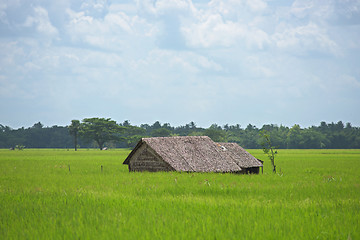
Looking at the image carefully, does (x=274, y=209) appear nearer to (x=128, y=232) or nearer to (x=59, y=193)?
(x=128, y=232)

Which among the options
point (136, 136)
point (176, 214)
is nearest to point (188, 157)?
point (176, 214)

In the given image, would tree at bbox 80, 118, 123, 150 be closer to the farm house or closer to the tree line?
the tree line

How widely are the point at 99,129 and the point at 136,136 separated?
30.1ft

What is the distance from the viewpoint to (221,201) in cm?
1048

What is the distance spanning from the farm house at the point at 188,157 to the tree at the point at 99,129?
65549 mm

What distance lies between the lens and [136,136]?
82688 mm

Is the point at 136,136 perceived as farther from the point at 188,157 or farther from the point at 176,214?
the point at 176,214

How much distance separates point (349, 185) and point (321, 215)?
6.43 metres

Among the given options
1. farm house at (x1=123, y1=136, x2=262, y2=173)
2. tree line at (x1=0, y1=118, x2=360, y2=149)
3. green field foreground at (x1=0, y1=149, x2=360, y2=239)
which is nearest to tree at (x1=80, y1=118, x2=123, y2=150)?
tree line at (x1=0, y1=118, x2=360, y2=149)

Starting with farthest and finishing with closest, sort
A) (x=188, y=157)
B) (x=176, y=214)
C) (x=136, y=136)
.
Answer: (x=136, y=136), (x=188, y=157), (x=176, y=214)

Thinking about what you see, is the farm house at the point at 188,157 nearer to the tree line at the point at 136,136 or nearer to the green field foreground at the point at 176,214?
the green field foreground at the point at 176,214

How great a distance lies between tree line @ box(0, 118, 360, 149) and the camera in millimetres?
86562

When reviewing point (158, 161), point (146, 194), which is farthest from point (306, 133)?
point (146, 194)

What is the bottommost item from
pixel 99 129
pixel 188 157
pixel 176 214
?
pixel 176 214
